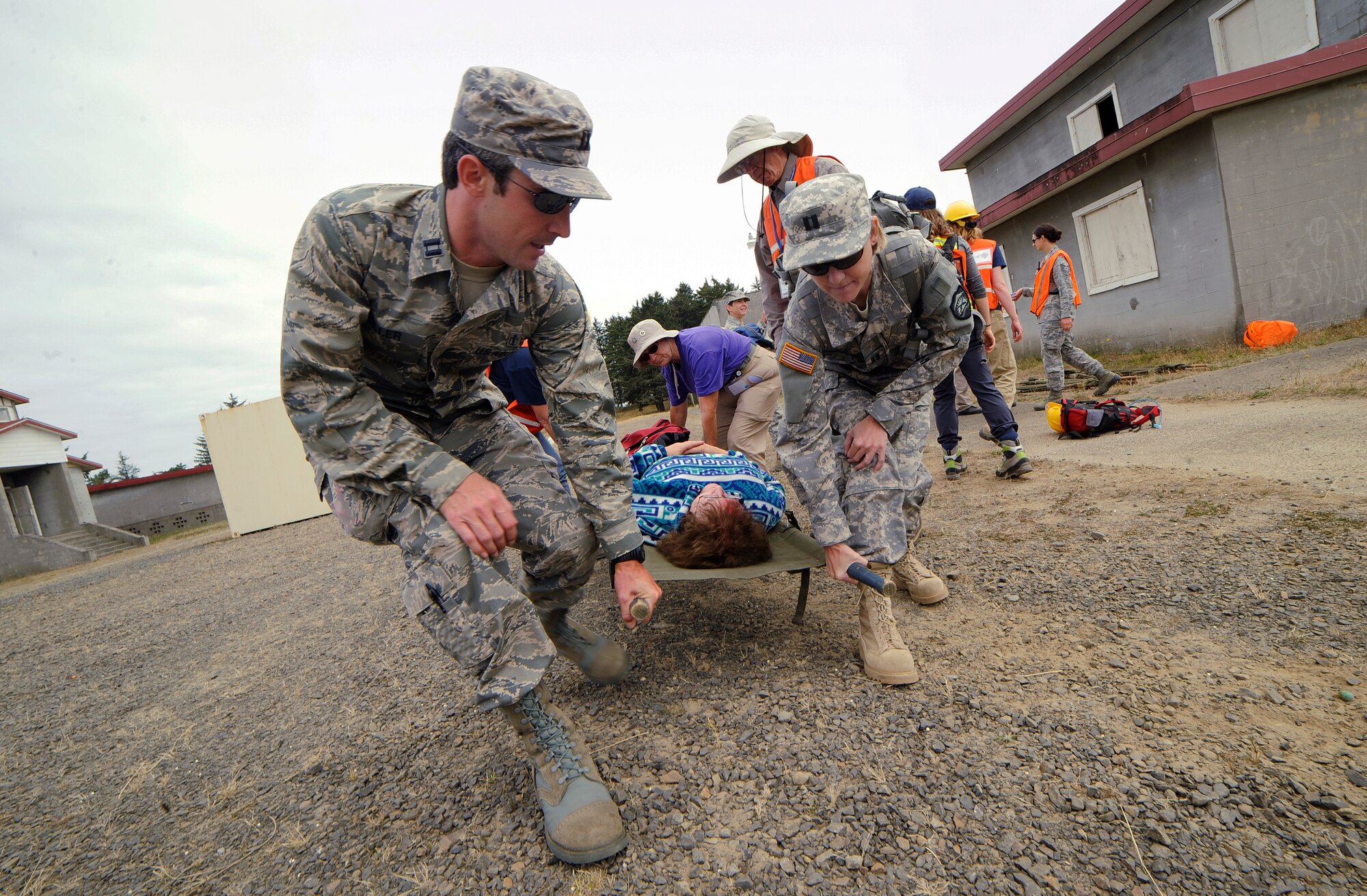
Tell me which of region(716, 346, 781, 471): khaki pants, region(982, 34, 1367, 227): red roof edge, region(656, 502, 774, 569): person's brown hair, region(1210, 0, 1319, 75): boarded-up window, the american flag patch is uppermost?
region(1210, 0, 1319, 75): boarded-up window

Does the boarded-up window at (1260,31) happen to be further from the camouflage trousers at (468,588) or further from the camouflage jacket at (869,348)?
the camouflage trousers at (468,588)

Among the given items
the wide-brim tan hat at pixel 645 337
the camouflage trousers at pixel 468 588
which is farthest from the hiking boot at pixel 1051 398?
the camouflage trousers at pixel 468 588

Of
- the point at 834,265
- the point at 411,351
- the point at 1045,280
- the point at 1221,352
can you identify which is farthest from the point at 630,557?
the point at 1221,352

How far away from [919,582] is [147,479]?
29.5 meters

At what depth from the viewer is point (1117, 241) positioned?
9.95 meters

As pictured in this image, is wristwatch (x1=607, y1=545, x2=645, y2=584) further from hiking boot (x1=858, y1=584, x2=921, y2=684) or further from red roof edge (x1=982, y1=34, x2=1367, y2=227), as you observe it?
red roof edge (x1=982, y1=34, x2=1367, y2=227)

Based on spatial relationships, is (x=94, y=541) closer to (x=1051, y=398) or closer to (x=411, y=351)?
(x=411, y=351)

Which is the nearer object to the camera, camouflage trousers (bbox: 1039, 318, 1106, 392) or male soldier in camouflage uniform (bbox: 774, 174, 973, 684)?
male soldier in camouflage uniform (bbox: 774, 174, 973, 684)

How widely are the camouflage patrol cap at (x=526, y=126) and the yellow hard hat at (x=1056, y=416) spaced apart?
16.9 ft

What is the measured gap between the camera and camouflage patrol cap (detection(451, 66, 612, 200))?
158cm

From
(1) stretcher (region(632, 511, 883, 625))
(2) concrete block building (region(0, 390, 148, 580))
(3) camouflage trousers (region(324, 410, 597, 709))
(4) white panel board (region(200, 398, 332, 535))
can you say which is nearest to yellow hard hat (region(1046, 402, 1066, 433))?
(1) stretcher (region(632, 511, 883, 625))

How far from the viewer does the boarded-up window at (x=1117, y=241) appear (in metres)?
9.30

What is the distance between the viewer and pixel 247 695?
304cm

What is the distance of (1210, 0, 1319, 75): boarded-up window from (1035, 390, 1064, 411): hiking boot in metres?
5.39
